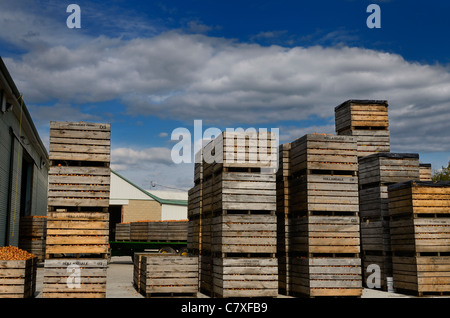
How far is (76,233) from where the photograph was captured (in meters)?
11.7

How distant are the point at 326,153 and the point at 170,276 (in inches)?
217

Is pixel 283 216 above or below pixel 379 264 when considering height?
above

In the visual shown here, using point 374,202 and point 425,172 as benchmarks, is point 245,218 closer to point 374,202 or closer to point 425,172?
point 374,202

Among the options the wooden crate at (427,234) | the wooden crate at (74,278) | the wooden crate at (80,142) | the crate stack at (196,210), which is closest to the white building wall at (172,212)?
the crate stack at (196,210)

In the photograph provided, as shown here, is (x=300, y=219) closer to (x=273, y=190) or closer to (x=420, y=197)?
(x=273, y=190)

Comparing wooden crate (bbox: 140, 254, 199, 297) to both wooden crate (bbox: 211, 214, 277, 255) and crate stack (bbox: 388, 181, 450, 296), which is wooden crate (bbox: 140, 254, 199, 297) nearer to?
wooden crate (bbox: 211, 214, 277, 255)

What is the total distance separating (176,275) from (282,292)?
134 inches

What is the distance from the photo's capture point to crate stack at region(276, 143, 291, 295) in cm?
1391

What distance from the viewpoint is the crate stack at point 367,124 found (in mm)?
16953

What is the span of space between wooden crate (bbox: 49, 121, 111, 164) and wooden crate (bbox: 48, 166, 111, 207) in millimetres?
312

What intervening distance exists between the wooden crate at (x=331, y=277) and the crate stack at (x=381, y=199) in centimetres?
264

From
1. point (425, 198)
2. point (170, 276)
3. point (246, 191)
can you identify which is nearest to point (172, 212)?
point (170, 276)

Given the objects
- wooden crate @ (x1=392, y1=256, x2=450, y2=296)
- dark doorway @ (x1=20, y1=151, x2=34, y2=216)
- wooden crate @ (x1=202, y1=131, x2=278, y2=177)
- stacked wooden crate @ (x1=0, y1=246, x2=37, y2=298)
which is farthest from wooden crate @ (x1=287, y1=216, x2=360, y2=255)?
dark doorway @ (x1=20, y1=151, x2=34, y2=216)

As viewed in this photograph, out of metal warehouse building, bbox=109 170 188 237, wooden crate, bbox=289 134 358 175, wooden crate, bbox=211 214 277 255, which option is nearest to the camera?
wooden crate, bbox=211 214 277 255
